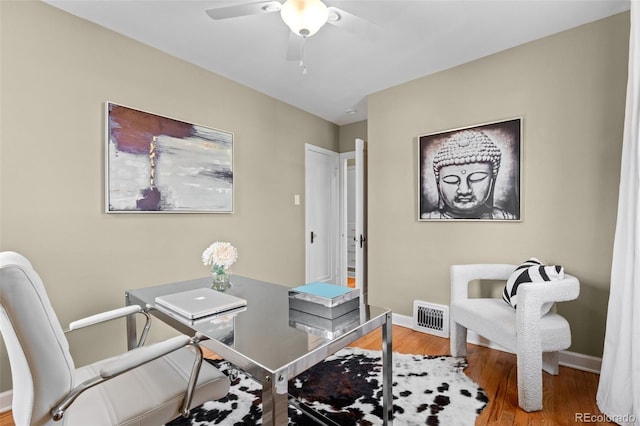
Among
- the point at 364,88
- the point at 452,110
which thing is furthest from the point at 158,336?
the point at 452,110

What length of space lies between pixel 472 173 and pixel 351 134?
219 cm

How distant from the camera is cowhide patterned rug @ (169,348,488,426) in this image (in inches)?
67.5

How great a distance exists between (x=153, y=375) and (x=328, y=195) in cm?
352

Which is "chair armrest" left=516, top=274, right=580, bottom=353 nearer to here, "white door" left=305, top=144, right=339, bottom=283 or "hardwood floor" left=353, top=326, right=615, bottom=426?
"hardwood floor" left=353, top=326, right=615, bottom=426

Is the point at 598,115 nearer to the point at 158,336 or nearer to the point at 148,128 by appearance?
the point at 148,128

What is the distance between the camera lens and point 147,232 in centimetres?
245

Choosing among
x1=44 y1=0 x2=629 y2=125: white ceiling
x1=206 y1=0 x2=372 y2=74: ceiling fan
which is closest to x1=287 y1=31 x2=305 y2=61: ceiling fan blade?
x1=206 y1=0 x2=372 y2=74: ceiling fan

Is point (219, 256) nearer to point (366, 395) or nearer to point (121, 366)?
point (121, 366)

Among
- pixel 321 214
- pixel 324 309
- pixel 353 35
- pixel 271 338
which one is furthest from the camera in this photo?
pixel 321 214

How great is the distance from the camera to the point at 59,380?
942mm

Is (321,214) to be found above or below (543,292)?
above

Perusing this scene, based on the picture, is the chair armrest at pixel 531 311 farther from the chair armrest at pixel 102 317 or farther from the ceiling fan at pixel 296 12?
the chair armrest at pixel 102 317

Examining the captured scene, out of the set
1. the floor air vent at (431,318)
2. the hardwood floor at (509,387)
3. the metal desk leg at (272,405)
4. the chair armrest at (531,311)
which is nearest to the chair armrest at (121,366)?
the metal desk leg at (272,405)

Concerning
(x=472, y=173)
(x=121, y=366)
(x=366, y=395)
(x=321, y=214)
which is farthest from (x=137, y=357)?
(x=321, y=214)
